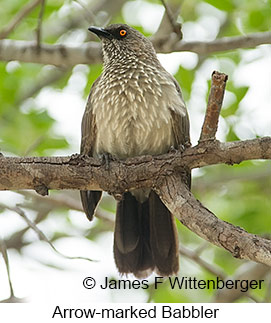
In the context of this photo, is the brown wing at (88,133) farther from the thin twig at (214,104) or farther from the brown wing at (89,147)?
the thin twig at (214,104)

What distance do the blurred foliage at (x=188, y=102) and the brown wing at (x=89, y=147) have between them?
78 centimetres

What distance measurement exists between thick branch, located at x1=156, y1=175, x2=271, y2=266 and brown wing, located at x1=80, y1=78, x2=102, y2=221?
33.4 inches

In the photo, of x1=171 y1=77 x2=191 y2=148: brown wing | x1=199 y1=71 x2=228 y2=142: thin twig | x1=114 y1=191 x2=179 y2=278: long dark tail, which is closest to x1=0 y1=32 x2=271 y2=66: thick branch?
x1=171 y1=77 x2=191 y2=148: brown wing

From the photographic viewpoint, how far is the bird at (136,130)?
15.6 ft

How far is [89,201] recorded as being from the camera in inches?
195

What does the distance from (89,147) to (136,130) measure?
0.46 m

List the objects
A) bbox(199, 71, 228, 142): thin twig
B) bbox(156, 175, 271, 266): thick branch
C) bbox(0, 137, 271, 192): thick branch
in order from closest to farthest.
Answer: bbox(156, 175, 271, 266): thick branch
bbox(199, 71, 228, 142): thin twig
bbox(0, 137, 271, 192): thick branch

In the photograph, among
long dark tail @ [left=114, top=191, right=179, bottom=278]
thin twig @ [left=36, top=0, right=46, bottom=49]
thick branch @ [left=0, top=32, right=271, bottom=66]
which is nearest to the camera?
long dark tail @ [left=114, top=191, right=179, bottom=278]

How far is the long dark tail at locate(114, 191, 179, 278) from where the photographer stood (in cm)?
503

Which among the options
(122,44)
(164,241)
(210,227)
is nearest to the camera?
(210,227)

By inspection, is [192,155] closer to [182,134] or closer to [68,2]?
[182,134]

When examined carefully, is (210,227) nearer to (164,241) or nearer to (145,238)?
(164,241)

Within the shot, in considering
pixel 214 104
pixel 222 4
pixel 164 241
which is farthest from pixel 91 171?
pixel 222 4

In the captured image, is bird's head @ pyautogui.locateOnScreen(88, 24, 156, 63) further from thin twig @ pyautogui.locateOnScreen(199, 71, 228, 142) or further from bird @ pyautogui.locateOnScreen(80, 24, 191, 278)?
thin twig @ pyautogui.locateOnScreen(199, 71, 228, 142)
